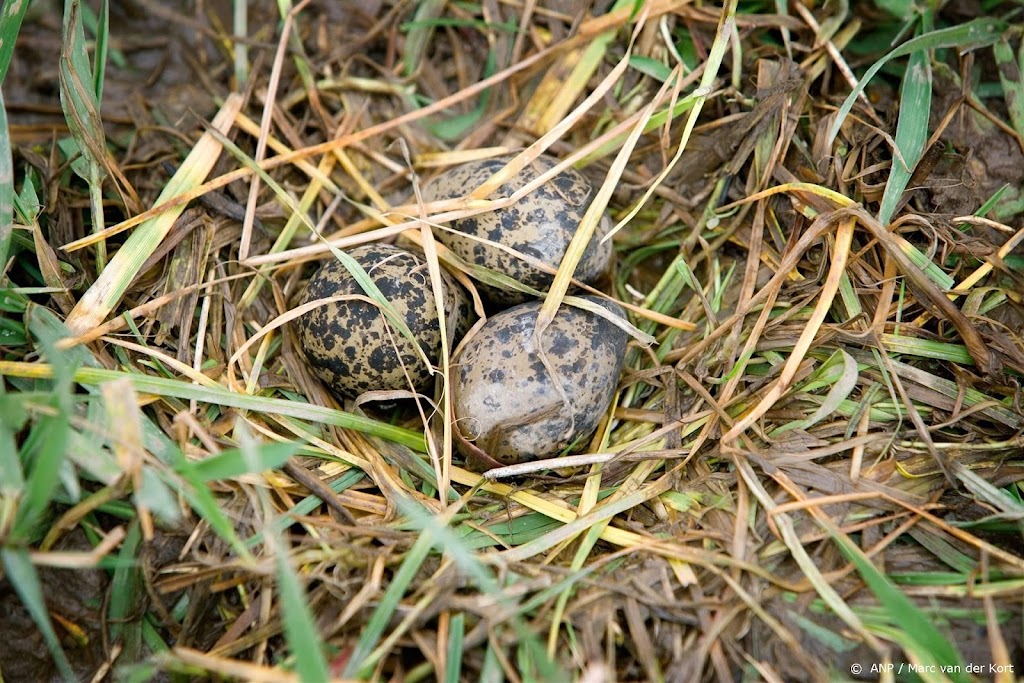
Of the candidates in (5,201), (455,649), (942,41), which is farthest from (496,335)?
(942,41)

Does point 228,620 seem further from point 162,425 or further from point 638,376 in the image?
point 638,376

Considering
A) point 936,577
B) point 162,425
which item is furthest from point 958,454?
point 162,425

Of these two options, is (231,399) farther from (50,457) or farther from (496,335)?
(496,335)

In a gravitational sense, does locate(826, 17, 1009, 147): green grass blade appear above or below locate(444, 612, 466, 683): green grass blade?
above

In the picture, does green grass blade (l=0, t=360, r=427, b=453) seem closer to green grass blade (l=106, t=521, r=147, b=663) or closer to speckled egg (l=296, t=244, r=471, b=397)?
speckled egg (l=296, t=244, r=471, b=397)

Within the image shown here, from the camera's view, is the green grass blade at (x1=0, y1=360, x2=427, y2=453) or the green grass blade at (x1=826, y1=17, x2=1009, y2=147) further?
the green grass blade at (x1=826, y1=17, x2=1009, y2=147)

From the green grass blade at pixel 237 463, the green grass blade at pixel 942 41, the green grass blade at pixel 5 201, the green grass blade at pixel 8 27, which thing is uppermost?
the green grass blade at pixel 8 27

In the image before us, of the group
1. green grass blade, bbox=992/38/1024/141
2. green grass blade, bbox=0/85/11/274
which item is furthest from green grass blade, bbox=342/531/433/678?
green grass blade, bbox=992/38/1024/141

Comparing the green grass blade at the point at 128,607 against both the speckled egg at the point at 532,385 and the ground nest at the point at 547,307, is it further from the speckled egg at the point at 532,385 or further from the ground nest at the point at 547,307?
the speckled egg at the point at 532,385

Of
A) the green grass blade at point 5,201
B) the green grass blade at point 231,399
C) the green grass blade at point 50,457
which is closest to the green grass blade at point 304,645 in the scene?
the green grass blade at point 50,457
